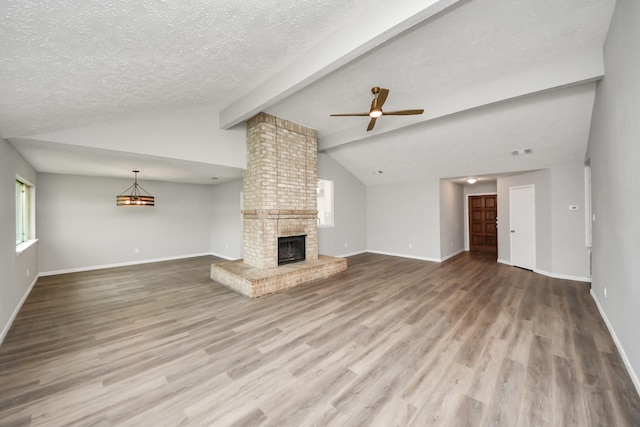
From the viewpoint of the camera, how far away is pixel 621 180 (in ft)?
7.31

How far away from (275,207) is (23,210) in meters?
4.80

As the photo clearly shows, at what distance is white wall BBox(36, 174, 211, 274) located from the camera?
5504mm

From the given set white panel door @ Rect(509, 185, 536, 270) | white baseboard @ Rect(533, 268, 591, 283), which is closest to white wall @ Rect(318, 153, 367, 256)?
white panel door @ Rect(509, 185, 536, 270)

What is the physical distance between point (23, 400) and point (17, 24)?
254 cm

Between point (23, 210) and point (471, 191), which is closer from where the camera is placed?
point (23, 210)

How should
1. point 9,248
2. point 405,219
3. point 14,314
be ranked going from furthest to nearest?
point 405,219, point 14,314, point 9,248

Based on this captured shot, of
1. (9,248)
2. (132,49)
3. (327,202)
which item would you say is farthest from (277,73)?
(327,202)

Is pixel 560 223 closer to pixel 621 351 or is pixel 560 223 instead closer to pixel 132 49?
pixel 621 351

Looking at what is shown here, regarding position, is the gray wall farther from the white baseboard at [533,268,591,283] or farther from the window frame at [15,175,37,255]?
the window frame at [15,175,37,255]

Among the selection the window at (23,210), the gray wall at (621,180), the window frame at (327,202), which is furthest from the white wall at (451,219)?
the window at (23,210)

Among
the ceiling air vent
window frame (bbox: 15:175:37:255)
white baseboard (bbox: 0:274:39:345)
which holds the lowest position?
white baseboard (bbox: 0:274:39:345)

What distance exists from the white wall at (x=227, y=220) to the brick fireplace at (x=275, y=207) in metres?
1.76

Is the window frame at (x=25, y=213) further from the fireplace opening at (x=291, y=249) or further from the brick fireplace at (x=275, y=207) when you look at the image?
the fireplace opening at (x=291, y=249)

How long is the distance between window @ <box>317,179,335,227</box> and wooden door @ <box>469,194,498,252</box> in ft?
16.6
